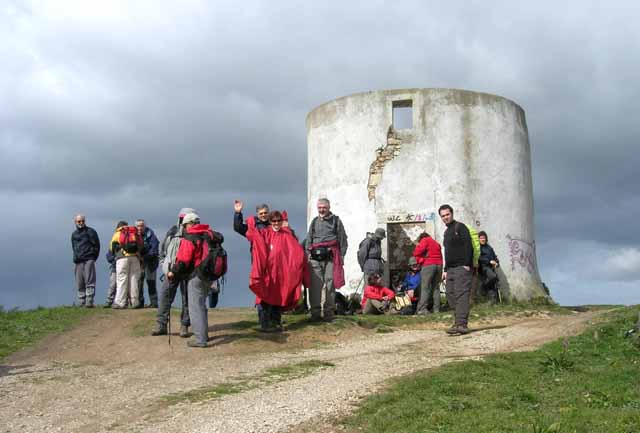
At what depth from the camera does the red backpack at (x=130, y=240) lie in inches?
531

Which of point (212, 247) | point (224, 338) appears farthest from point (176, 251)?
point (224, 338)

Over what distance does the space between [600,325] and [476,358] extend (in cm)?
264

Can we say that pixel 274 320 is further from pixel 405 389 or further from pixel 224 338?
pixel 405 389

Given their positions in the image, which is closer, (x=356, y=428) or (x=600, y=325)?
(x=356, y=428)

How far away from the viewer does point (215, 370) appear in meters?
7.71

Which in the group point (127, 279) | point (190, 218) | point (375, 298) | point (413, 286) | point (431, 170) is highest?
point (431, 170)

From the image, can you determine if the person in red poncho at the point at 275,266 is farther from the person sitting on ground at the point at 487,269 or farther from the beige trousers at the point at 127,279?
the person sitting on ground at the point at 487,269

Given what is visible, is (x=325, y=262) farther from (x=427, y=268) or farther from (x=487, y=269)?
(x=487, y=269)

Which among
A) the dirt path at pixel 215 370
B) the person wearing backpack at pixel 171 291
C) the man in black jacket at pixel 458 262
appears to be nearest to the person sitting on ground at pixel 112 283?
the dirt path at pixel 215 370

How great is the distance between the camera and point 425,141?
50.6 feet

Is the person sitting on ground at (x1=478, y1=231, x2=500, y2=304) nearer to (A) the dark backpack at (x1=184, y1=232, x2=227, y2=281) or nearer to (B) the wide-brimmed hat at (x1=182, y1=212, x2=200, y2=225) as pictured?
(A) the dark backpack at (x1=184, y1=232, x2=227, y2=281)

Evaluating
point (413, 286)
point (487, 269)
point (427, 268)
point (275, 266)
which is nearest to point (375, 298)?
point (413, 286)

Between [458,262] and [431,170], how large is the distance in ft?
18.7

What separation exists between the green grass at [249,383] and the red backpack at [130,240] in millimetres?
6524
